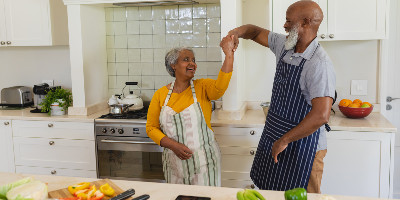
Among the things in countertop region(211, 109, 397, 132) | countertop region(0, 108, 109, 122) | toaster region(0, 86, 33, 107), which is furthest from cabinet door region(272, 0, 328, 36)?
toaster region(0, 86, 33, 107)

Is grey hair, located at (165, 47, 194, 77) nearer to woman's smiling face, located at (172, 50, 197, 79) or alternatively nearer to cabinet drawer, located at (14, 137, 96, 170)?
woman's smiling face, located at (172, 50, 197, 79)

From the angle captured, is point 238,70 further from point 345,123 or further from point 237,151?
point 345,123

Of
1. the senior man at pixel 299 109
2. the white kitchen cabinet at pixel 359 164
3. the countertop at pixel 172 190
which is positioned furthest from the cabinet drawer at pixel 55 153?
the white kitchen cabinet at pixel 359 164

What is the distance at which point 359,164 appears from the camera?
2965 mm

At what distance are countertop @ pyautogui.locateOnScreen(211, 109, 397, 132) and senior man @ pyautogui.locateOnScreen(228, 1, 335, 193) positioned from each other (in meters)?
0.66

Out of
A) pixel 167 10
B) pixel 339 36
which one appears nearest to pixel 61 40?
pixel 167 10

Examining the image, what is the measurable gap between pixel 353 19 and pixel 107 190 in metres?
2.23

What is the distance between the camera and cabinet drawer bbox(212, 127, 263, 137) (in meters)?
3.08

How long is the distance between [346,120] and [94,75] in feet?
7.04

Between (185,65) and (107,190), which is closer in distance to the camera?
(107,190)

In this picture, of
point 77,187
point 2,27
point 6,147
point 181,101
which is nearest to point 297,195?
point 77,187

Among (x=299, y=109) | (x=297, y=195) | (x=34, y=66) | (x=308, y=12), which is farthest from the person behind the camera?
(x=34, y=66)

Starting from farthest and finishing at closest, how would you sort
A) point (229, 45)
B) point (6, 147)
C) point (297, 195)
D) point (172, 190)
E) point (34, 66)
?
point (34, 66) < point (6, 147) < point (229, 45) < point (172, 190) < point (297, 195)

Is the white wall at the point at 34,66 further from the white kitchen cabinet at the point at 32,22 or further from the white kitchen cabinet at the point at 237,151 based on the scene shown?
the white kitchen cabinet at the point at 237,151
